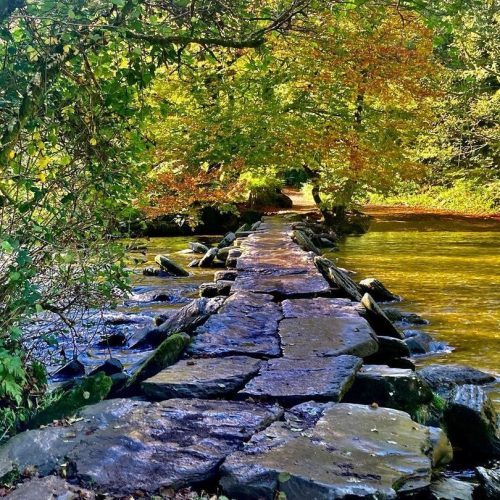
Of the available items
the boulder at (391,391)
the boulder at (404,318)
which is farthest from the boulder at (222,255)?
the boulder at (391,391)

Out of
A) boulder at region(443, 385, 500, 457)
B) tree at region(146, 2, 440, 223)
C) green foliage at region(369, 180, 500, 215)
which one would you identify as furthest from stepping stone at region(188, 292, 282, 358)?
green foliage at region(369, 180, 500, 215)

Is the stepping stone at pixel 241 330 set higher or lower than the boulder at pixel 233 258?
higher

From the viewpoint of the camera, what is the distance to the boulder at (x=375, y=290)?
8.91 metres

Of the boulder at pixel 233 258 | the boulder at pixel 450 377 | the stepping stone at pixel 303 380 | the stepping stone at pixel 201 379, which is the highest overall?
the stepping stone at pixel 201 379

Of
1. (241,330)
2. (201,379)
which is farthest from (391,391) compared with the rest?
(241,330)

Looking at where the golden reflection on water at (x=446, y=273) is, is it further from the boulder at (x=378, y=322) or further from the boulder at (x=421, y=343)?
the boulder at (x=378, y=322)

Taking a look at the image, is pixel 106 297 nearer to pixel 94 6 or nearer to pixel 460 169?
pixel 94 6

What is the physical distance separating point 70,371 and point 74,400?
2.04 m

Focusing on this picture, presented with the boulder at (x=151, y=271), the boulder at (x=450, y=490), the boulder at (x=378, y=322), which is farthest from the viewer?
the boulder at (x=151, y=271)

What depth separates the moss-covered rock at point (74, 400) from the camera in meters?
3.53

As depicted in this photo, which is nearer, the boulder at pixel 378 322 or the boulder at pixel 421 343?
the boulder at pixel 378 322

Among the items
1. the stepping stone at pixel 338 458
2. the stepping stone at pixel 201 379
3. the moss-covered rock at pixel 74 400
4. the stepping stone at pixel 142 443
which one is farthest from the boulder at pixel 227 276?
the stepping stone at pixel 338 458

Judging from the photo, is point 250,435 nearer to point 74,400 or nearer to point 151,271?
point 74,400

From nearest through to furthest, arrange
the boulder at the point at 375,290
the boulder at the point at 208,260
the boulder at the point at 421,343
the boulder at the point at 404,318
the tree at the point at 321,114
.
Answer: the boulder at the point at 421,343 → the boulder at the point at 404,318 → the boulder at the point at 375,290 → the boulder at the point at 208,260 → the tree at the point at 321,114
